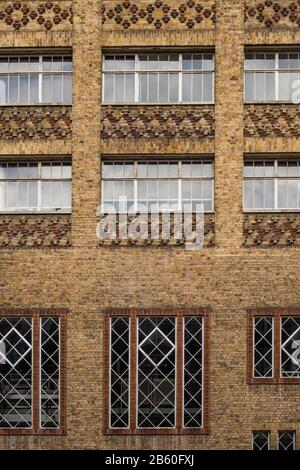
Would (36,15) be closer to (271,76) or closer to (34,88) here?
(34,88)

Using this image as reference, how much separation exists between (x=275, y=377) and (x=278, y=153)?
5647mm

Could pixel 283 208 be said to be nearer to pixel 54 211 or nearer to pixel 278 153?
pixel 278 153

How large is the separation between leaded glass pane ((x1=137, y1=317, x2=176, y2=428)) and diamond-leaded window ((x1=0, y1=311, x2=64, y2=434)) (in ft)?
6.69

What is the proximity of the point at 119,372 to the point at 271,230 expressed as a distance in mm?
5267

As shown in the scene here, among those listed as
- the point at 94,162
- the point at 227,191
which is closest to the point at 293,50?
the point at 227,191

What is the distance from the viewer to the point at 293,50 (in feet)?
60.5

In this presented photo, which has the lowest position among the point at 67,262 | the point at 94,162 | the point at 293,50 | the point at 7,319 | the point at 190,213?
the point at 7,319

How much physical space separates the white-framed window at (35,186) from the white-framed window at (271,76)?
5.21 meters

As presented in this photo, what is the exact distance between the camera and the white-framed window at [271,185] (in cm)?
1827

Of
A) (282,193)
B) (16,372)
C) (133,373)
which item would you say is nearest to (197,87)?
(282,193)

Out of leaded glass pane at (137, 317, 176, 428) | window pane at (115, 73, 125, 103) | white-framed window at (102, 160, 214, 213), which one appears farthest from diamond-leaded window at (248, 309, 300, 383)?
window pane at (115, 73, 125, 103)

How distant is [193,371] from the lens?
1783 centimetres

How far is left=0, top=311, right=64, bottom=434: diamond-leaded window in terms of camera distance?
703 inches

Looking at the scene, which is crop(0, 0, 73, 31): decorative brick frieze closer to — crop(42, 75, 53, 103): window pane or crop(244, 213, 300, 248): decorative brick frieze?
crop(42, 75, 53, 103): window pane
